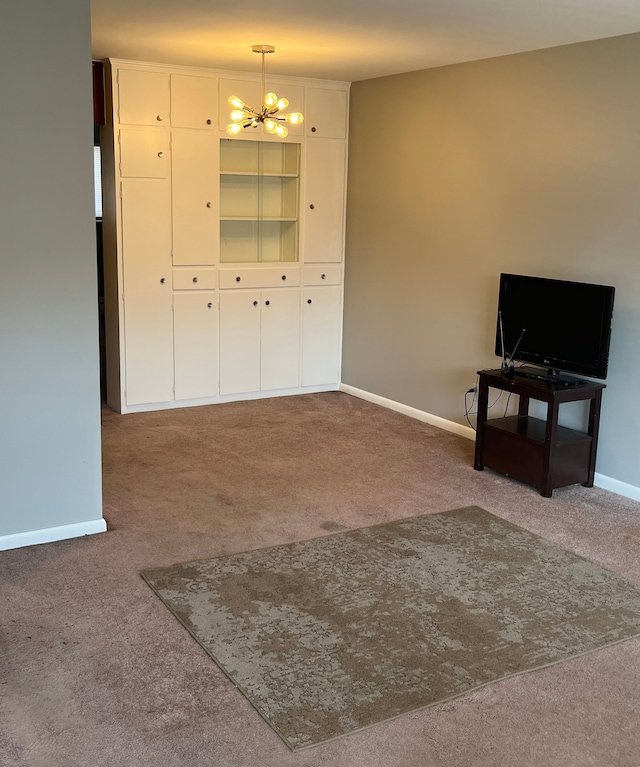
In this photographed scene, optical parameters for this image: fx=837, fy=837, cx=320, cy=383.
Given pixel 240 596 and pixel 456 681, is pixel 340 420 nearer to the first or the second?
pixel 240 596

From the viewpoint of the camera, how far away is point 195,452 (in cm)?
526

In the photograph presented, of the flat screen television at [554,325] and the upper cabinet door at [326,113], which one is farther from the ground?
the upper cabinet door at [326,113]

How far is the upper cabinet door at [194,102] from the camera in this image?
19.1ft

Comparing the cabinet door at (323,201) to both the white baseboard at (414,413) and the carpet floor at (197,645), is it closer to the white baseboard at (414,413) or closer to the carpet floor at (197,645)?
the white baseboard at (414,413)

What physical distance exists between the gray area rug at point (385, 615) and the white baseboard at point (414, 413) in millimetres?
1655

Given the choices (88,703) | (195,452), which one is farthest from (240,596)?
(195,452)

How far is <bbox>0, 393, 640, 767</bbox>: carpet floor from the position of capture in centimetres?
248

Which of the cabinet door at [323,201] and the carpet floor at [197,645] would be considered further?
the cabinet door at [323,201]

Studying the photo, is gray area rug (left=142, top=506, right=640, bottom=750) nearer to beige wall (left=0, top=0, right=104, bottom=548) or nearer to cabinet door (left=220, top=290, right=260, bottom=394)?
beige wall (left=0, top=0, right=104, bottom=548)

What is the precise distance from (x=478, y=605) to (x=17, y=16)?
9.91ft

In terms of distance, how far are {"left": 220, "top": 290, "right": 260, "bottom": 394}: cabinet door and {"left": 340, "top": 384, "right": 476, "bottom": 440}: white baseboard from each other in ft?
2.72

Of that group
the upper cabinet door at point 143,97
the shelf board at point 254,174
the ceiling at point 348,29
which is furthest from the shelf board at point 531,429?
the upper cabinet door at point 143,97

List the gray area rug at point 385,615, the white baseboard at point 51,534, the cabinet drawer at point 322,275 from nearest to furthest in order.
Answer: the gray area rug at point 385,615, the white baseboard at point 51,534, the cabinet drawer at point 322,275

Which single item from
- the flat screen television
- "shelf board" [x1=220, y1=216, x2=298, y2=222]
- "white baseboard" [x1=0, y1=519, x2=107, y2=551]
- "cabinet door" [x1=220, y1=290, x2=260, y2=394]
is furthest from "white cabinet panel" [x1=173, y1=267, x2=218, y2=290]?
"white baseboard" [x1=0, y1=519, x2=107, y2=551]
